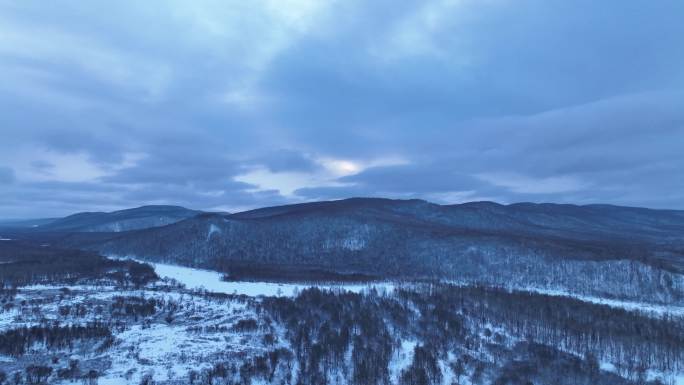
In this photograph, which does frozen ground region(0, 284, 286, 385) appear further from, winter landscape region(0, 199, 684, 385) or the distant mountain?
the distant mountain

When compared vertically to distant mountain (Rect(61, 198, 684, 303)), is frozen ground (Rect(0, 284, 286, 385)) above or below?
below

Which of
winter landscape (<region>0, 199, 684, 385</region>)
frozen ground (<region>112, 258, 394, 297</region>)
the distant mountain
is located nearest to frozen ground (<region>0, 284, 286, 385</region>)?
winter landscape (<region>0, 199, 684, 385</region>)

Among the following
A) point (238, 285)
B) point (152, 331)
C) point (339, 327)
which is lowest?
point (152, 331)

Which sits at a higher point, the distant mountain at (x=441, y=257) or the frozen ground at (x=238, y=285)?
the distant mountain at (x=441, y=257)

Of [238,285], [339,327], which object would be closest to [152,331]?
[339,327]

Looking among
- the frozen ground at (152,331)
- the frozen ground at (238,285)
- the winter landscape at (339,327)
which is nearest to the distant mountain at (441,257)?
the winter landscape at (339,327)

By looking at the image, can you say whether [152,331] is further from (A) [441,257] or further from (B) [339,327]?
(A) [441,257]

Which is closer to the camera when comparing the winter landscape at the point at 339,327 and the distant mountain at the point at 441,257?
the winter landscape at the point at 339,327

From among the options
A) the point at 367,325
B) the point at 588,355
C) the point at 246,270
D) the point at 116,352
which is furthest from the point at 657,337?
the point at 246,270

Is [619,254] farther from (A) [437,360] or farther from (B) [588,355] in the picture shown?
(A) [437,360]

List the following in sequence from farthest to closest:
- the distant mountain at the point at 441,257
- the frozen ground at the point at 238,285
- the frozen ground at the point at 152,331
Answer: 1. the distant mountain at the point at 441,257
2. the frozen ground at the point at 238,285
3. the frozen ground at the point at 152,331

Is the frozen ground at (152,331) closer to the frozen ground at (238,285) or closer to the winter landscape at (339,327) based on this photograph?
the winter landscape at (339,327)
